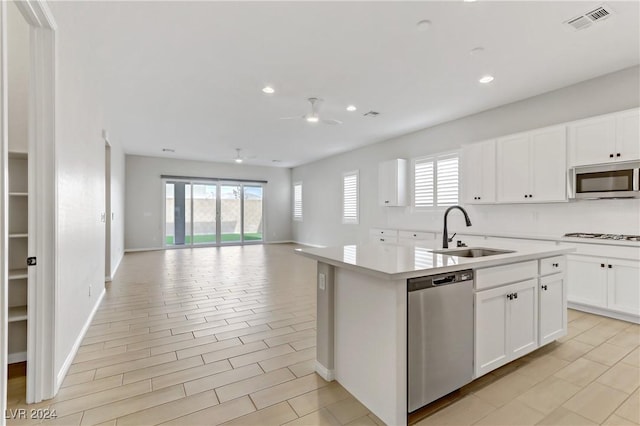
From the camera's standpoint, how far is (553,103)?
4195 mm

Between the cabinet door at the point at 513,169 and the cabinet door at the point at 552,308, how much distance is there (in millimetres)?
1955

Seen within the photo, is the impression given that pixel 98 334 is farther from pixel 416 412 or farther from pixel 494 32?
pixel 494 32

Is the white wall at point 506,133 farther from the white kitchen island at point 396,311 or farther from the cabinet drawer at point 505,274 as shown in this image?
the cabinet drawer at point 505,274

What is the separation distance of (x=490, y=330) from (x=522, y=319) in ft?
1.34

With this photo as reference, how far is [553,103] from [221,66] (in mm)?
4399

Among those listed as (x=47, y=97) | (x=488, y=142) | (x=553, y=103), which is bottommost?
(x=47, y=97)

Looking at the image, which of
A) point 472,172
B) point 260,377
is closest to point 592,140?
point 472,172

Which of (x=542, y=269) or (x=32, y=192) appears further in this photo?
(x=542, y=269)

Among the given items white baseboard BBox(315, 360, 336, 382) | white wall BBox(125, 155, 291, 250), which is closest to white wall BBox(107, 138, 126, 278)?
white wall BBox(125, 155, 291, 250)

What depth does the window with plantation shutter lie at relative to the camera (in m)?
5.49

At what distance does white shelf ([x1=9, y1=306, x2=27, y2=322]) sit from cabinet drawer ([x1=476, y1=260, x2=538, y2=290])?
3.10 meters

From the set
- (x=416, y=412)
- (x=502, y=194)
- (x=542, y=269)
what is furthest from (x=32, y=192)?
(x=502, y=194)

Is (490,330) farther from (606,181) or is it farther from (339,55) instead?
(339,55)

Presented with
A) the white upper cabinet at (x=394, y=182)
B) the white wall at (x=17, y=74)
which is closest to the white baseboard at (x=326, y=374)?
the white wall at (x=17, y=74)
